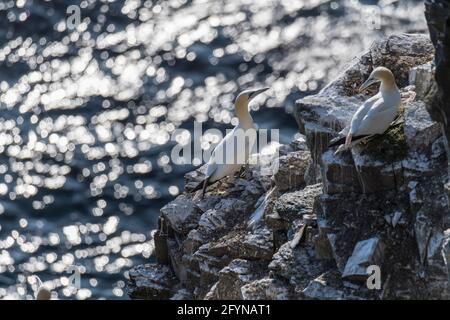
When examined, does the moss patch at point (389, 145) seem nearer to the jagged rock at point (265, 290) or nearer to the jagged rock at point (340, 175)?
the jagged rock at point (340, 175)

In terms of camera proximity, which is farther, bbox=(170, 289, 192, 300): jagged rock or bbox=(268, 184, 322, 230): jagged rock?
bbox=(170, 289, 192, 300): jagged rock

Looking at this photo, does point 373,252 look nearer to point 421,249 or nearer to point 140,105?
point 421,249

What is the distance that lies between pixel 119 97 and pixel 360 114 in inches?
793

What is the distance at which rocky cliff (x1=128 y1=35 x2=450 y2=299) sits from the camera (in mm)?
16609

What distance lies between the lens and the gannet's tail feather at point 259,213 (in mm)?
20250

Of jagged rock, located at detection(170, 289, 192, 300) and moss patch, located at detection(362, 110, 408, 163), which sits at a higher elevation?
moss patch, located at detection(362, 110, 408, 163)

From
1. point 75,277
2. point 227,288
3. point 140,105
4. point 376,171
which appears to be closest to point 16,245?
point 75,277

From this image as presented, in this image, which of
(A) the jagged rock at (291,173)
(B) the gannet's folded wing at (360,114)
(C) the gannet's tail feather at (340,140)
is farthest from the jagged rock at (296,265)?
(A) the jagged rock at (291,173)

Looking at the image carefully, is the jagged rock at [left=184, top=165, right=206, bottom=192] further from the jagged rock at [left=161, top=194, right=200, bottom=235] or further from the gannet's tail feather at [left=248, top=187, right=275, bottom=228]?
the gannet's tail feather at [left=248, top=187, right=275, bottom=228]

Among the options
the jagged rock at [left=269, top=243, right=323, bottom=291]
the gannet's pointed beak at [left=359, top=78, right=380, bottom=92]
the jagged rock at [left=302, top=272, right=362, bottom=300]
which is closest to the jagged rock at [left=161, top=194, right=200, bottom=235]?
the jagged rock at [left=269, top=243, right=323, bottom=291]

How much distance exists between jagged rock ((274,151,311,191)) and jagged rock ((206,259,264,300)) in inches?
81.2

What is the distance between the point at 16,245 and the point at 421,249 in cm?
1809

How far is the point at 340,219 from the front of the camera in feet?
57.6

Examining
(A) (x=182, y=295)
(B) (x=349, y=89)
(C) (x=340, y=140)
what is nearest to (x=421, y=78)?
(C) (x=340, y=140)
